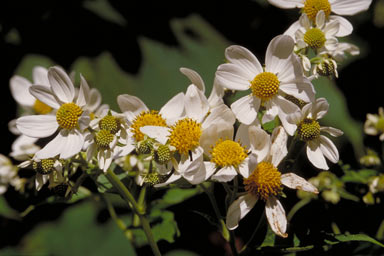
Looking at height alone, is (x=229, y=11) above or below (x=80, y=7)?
above

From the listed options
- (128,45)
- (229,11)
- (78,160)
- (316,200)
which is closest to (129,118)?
(78,160)

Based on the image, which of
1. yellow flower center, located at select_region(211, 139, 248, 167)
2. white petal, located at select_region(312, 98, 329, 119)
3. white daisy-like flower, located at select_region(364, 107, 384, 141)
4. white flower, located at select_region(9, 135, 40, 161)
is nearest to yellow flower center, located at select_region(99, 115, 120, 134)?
yellow flower center, located at select_region(211, 139, 248, 167)

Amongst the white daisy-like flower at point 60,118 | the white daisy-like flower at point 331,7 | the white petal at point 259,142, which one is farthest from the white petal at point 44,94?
the white daisy-like flower at point 331,7

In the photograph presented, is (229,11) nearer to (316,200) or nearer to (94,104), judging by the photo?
(94,104)

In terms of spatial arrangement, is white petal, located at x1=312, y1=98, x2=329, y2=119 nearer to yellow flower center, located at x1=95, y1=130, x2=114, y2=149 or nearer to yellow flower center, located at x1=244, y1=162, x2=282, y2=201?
yellow flower center, located at x1=244, y1=162, x2=282, y2=201

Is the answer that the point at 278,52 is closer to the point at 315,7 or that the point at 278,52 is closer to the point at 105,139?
the point at 315,7

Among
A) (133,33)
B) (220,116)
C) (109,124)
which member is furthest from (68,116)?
(133,33)
